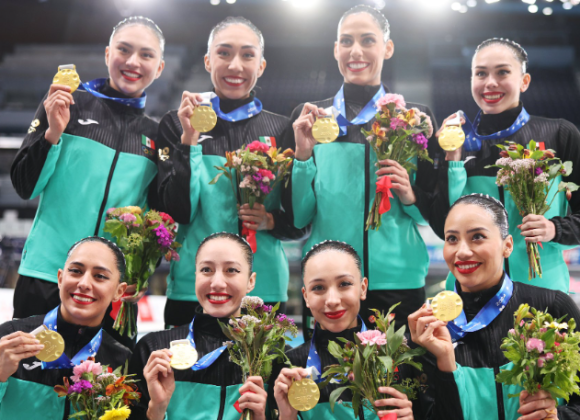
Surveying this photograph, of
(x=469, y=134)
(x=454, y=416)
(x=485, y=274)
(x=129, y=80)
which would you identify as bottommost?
(x=454, y=416)

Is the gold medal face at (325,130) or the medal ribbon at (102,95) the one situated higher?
the medal ribbon at (102,95)

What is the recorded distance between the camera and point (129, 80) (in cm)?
396

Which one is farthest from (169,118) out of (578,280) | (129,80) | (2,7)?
(2,7)

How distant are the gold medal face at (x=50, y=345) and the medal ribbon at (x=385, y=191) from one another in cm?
188

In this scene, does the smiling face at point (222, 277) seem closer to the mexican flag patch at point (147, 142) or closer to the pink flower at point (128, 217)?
the pink flower at point (128, 217)

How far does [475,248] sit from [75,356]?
2.16 meters

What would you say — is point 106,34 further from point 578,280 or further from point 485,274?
point 485,274

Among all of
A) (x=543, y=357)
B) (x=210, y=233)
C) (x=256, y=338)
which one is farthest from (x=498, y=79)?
(x=256, y=338)

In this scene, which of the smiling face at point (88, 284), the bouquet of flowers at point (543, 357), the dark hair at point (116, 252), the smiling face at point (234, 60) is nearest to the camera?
the bouquet of flowers at point (543, 357)

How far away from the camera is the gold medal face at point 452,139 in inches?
134

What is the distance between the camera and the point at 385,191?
3416mm

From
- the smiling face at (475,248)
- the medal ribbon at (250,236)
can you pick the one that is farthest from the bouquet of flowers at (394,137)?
the medal ribbon at (250,236)

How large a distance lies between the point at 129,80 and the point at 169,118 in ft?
1.22

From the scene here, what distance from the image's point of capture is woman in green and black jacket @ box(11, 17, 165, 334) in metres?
3.60
